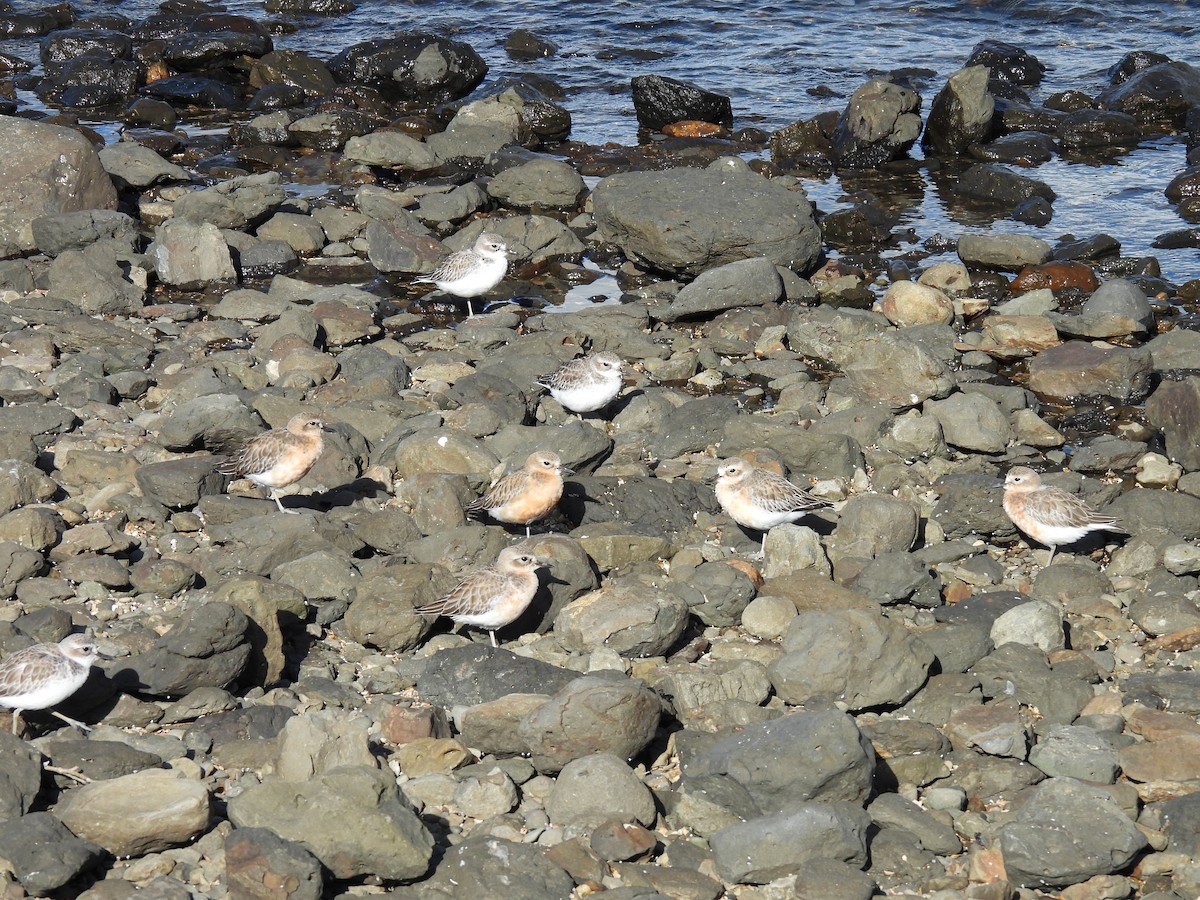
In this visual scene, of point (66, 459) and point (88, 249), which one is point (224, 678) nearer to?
point (66, 459)

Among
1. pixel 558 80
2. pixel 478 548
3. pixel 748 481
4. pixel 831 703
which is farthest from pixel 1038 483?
pixel 558 80

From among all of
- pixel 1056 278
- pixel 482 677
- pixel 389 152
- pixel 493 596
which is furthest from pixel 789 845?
pixel 389 152

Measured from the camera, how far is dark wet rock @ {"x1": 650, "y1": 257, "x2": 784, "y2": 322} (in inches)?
719

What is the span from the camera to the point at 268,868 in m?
7.62

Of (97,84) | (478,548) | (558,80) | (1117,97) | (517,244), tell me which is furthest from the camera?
(558,80)

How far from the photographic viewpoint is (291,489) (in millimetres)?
13461

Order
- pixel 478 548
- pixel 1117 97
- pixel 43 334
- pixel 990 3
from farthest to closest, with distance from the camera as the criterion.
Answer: pixel 990 3
pixel 1117 97
pixel 43 334
pixel 478 548

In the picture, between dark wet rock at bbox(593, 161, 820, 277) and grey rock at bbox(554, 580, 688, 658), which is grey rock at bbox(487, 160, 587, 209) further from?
grey rock at bbox(554, 580, 688, 658)

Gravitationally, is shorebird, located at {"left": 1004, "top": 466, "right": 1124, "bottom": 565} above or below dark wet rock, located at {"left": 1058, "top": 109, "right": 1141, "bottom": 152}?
below

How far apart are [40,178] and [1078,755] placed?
704 inches

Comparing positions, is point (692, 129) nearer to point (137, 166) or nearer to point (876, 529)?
point (137, 166)

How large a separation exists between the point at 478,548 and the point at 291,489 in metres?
2.48

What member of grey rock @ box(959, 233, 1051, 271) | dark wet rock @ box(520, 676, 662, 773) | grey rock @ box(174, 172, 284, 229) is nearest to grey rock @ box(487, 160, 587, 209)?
grey rock @ box(174, 172, 284, 229)

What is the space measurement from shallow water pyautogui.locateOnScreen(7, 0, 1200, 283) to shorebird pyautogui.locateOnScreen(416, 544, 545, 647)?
1494 cm
